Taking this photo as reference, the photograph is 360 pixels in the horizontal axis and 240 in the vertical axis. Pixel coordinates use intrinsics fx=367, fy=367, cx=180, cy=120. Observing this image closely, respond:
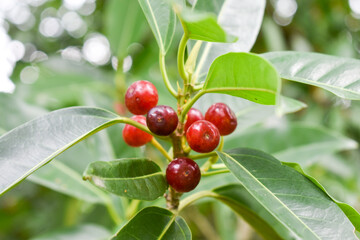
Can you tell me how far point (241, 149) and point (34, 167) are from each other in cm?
34

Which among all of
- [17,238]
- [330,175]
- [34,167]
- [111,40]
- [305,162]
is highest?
[34,167]

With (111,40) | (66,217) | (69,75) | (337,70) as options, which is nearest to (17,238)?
(66,217)

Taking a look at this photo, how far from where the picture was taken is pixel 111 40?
5.50 ft

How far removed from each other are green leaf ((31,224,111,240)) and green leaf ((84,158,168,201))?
1.61 feet

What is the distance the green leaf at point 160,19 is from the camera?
602 millimetres

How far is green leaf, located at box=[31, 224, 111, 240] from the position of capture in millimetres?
1008

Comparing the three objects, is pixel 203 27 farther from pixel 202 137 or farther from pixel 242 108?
pixel 242 108

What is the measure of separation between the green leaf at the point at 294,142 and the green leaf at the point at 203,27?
23.6 inches

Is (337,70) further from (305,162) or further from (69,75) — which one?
(69,75)

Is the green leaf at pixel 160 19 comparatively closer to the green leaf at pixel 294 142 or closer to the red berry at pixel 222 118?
the red berry at pixel 222 118

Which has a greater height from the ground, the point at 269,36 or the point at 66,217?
the point at 269,36

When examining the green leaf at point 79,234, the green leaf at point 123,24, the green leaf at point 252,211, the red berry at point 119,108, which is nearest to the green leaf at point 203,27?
the green leaf at point 252,211

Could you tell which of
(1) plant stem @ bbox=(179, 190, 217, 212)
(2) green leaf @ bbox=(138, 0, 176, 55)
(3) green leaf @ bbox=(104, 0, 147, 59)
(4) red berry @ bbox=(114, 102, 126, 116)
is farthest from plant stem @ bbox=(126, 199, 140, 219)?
(3) green leaf @ bbox=(104, 0, 147, 59)

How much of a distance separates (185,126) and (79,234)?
Answer: 57cm
